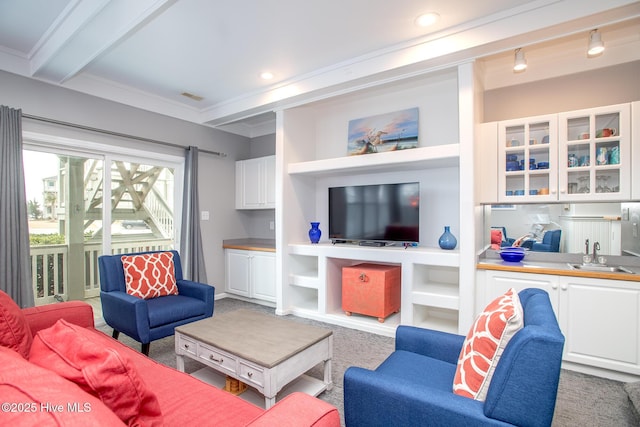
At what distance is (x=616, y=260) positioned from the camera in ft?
8.98

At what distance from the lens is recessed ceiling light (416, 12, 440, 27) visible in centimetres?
240

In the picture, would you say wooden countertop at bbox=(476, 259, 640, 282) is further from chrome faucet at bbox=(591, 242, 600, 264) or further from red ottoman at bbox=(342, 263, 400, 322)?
red ottoman at bbox=(342, 263, 400, 322)

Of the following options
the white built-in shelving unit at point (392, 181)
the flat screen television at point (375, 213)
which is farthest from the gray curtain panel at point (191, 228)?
the flat screen television at point (375, 213)

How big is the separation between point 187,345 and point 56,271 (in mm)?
2245

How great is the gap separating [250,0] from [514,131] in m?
2.48

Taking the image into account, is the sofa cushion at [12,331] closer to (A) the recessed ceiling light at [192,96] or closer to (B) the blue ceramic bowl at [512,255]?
(A) the recessed ceiling light at [192,96]

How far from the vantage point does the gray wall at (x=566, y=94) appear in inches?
107

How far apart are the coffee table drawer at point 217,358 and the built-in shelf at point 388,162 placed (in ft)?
7.54

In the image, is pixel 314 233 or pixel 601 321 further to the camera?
pixel 314 233

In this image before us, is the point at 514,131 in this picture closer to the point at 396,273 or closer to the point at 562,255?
the point at 562,255

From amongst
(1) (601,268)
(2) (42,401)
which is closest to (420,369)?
(2) (42,401)

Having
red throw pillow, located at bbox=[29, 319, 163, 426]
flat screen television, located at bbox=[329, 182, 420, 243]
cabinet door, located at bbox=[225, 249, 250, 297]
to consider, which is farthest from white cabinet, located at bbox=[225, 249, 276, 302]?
red throw pillow, located at bbox=[29, 319, 163, 426]

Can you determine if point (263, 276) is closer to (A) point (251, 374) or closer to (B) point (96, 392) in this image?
(A) point (251, 374)

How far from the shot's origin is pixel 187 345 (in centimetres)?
221
